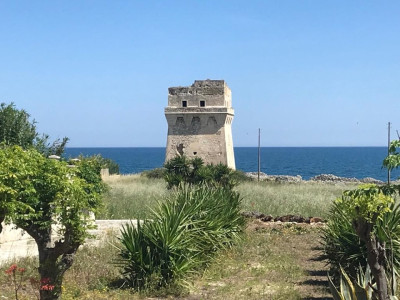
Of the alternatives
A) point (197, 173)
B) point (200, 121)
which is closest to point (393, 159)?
point (197, 173)

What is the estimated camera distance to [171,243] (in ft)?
26.1

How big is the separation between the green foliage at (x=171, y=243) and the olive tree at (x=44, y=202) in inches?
73.8

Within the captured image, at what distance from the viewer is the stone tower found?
3659cm

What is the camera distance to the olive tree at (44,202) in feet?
17.1

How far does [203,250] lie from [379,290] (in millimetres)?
4504

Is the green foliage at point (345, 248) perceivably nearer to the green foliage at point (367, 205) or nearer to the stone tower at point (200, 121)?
the green foliage at point (367, 205)

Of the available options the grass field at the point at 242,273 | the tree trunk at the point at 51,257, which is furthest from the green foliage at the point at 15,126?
the tree trunk at the point at 51,257

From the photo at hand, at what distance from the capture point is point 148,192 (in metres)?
21.8

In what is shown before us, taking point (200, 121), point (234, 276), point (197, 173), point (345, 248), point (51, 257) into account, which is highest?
point (200, 121)

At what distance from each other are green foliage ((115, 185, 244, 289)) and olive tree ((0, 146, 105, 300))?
73.8 inches

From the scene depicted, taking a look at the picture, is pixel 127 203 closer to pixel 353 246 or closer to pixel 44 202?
pixel 353 246

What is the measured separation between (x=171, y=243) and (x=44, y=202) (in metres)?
2.76

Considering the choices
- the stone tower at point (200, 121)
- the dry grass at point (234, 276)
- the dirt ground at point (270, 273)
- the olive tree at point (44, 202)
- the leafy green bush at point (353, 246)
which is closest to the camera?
the olive tree at point (44, 202)

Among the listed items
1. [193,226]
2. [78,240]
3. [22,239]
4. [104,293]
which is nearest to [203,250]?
[193,226]
